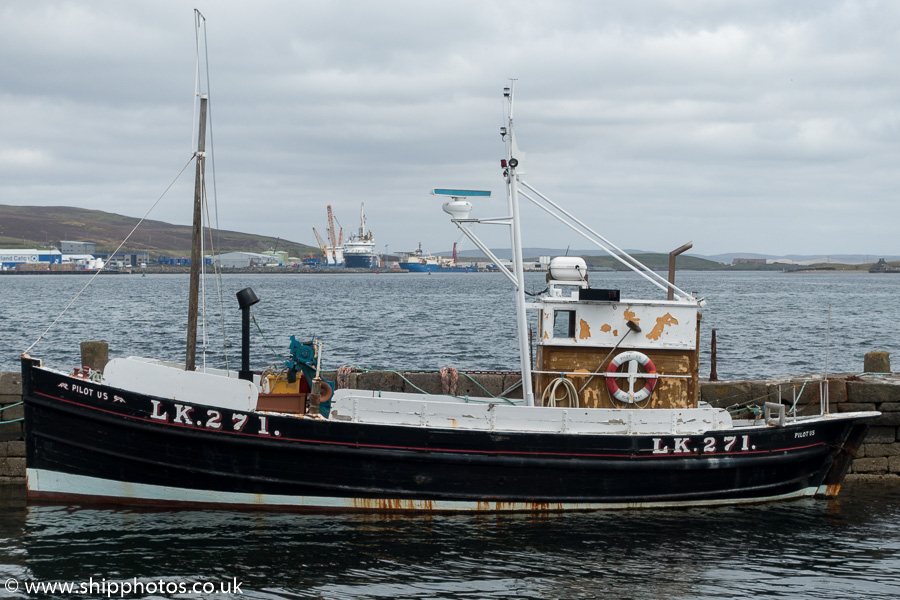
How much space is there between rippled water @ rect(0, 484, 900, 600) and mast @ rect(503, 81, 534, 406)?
2113 millimetres

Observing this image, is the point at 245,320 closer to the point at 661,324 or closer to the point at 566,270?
the point at 566,270

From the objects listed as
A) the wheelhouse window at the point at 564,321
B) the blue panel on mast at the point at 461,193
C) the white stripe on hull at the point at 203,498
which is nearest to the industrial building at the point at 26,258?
the white stripe on hull at the point at 203,498

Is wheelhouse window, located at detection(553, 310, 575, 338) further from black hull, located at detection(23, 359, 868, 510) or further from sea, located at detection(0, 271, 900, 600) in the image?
sea, located at detection(0, 271, 900, 600)

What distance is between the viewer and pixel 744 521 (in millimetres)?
12383

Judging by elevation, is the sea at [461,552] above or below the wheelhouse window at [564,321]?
below

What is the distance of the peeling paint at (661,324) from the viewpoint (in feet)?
42.3

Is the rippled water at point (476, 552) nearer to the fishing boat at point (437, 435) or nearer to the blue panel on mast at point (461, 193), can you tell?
the fishing boat at point (437, 435)

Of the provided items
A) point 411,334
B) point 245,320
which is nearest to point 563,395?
point 245,320

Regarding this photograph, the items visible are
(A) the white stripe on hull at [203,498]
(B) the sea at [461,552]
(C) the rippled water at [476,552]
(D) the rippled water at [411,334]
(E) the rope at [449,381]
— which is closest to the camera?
(B) the sea at [461,552]

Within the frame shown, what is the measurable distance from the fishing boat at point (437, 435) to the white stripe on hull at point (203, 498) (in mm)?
21

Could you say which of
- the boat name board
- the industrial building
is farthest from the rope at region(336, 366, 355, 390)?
the industrial building

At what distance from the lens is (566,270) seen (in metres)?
13.2

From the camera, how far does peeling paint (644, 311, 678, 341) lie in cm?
1289

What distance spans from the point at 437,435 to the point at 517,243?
10.2ft
